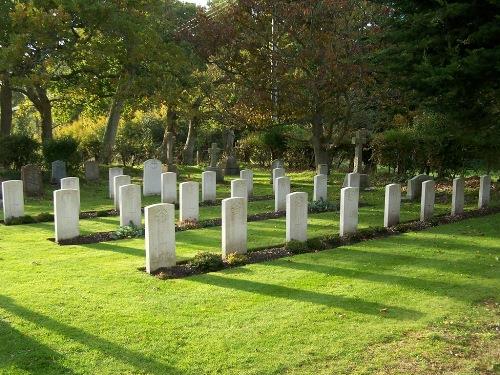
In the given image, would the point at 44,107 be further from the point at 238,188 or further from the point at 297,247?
the point at 297,247

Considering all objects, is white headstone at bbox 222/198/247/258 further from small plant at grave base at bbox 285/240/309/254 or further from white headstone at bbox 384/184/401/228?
white headstone at bbox 384/184/401/228

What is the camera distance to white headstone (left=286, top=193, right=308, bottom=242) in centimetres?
977

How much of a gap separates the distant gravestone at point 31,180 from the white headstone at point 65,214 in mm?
6948

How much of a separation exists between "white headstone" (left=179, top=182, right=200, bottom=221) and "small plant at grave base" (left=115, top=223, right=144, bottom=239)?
57.9 inches

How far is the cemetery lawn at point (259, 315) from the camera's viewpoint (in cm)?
513

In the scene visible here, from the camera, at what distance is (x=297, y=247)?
9.53 meters

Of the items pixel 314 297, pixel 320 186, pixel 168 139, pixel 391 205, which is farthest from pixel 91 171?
pixel 314 297

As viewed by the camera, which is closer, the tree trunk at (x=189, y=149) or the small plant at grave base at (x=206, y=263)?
the small plant at grave base at (x=206, y=263)

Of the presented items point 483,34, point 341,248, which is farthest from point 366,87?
point 341,248

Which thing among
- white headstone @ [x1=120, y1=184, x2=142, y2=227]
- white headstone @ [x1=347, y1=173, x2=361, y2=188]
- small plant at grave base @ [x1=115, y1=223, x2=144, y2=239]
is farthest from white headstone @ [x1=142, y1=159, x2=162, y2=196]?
small plant at grave base @ [x1=115, y1=223, x2=144, y2=239]

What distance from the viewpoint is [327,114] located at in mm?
20641

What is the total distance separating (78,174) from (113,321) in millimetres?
Result: 16271

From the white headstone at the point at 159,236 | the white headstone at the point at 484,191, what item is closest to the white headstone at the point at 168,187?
the white headstone at the point at 159,236

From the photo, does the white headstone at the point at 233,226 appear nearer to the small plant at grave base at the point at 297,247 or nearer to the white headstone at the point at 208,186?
the small plant at grave base at the point at 297,247
